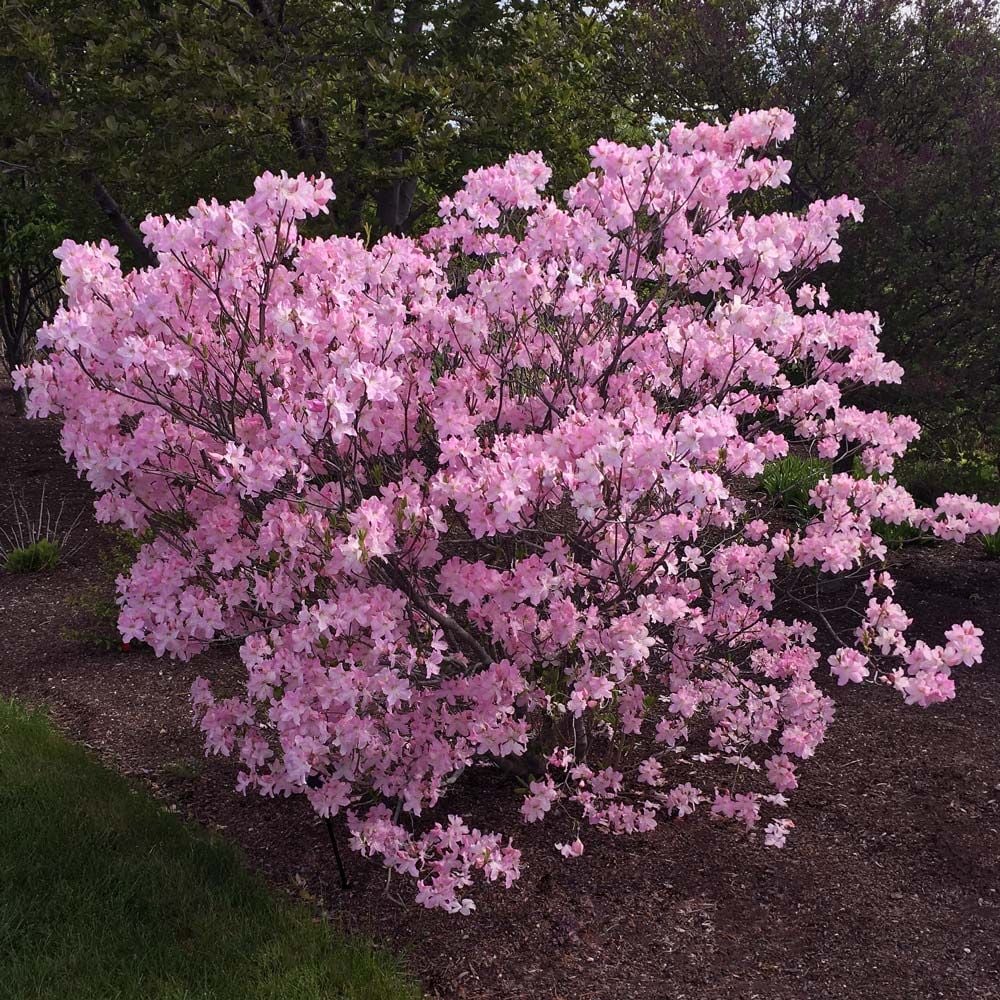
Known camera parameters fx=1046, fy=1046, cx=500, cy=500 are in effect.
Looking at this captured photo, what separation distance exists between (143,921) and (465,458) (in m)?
1.93

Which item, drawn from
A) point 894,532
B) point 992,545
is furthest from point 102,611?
point 992,545

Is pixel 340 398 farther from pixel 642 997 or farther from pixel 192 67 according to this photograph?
pixel 192 67

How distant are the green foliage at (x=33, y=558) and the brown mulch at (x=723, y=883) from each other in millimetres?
3006

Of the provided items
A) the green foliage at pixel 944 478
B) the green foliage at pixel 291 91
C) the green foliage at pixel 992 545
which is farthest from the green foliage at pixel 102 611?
the green foliage at pixel 992 545

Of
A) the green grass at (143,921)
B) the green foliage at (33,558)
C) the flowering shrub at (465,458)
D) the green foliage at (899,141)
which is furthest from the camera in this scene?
the green foliage at (33,558)

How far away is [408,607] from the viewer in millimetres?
3625

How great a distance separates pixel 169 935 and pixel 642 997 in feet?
5.11

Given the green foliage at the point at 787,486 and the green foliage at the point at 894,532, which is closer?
the green foliage at the point at 894,532

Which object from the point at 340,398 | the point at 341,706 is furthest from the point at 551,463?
the point at 341,706

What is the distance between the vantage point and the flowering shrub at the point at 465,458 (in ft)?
10.1

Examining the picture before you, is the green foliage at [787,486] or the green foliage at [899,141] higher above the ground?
the green foliage at [899,141]

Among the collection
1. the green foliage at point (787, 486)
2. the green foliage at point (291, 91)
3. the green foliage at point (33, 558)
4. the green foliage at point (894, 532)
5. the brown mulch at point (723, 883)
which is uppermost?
the green foliage at point (291, 91)

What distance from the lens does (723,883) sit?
3922mm

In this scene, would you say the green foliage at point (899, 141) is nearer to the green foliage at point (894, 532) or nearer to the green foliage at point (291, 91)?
the green foliage at point (894, 532)
